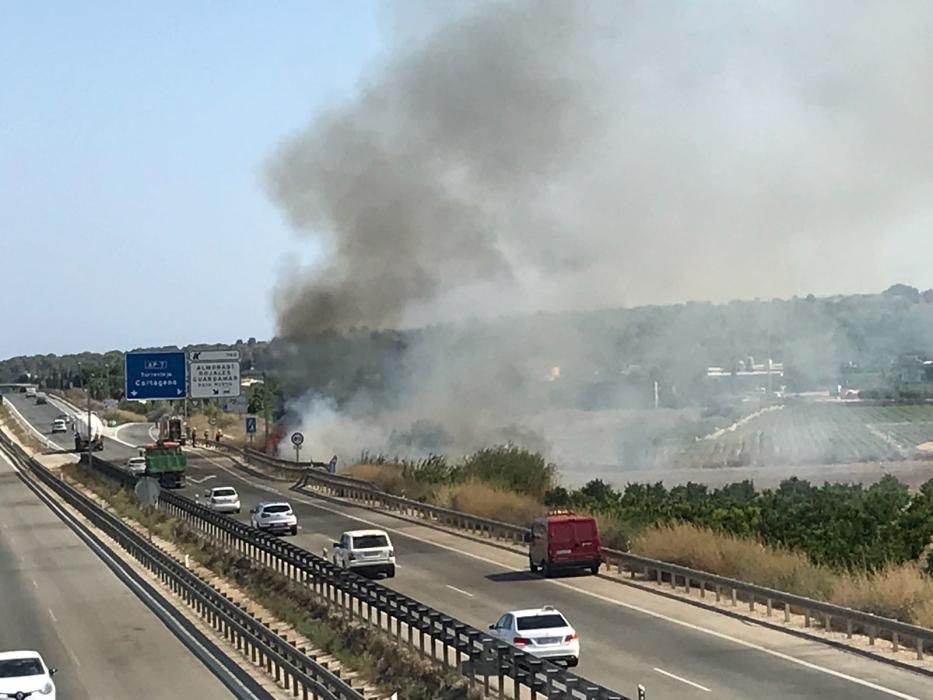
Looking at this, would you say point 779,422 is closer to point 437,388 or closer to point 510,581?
point 437,388

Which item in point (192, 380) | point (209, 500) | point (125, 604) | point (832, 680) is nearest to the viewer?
point (832, 680)

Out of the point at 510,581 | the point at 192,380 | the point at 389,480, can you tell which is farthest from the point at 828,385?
the point at 510,581

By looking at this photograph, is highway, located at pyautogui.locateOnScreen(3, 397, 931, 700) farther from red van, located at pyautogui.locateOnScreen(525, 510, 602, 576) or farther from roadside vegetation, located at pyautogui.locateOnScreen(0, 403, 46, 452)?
roadside vegetation, located at pyautogui.locateOnScreen(0, 403, 46, 452)

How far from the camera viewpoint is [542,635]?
22.0 m

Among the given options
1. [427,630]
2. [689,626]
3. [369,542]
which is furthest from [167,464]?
[427,630]

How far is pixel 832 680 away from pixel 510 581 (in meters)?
14.5

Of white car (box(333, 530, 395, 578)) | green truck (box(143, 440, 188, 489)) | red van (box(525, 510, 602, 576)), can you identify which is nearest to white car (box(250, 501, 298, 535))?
white car (box(333, 530, 395, 578))

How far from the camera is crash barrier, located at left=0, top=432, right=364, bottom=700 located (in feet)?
61.9

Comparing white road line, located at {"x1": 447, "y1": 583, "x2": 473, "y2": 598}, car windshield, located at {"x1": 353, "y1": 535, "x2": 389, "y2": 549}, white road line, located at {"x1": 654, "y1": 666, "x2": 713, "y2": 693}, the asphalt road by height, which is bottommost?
the asphalt road

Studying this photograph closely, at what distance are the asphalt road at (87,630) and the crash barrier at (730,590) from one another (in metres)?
10.4

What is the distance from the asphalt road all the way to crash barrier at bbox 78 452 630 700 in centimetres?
316

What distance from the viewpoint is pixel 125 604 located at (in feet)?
109

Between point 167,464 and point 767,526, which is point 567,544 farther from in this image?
point 167,464

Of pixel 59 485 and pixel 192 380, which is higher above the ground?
pixel 192 380
